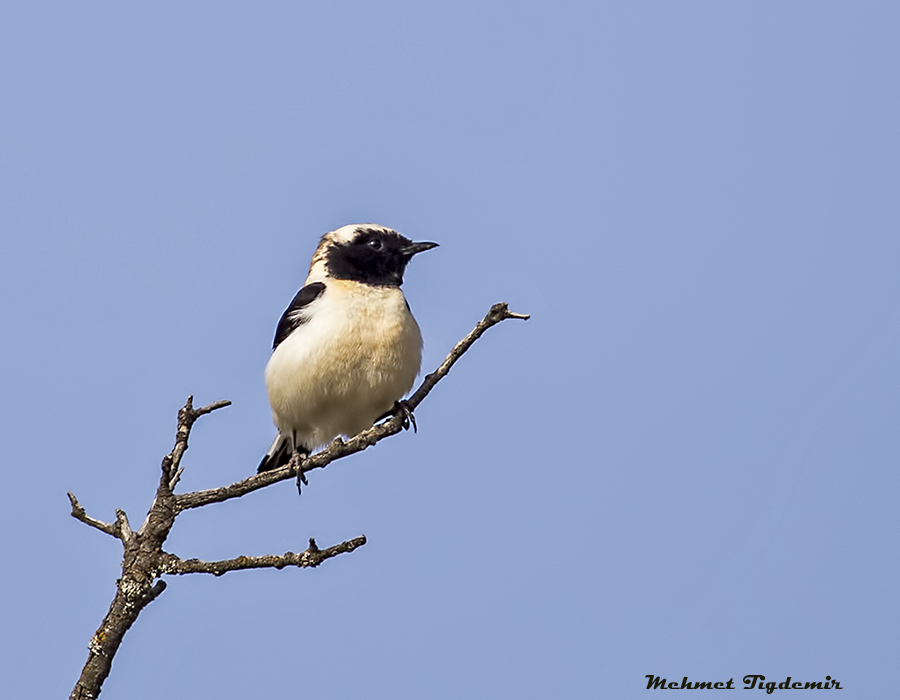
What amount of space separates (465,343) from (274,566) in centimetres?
157

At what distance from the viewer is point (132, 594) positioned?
5.61 meters

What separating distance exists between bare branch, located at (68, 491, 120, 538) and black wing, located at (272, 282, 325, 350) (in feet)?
8.70

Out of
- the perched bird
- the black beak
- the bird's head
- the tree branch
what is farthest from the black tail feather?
the tree branch

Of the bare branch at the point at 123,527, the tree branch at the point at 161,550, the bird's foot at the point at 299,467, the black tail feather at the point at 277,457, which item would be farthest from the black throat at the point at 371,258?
the bare branch at the point at 123,527

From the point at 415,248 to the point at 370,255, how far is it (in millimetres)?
363

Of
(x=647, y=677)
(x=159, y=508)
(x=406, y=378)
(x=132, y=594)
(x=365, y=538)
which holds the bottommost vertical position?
(x=647, y=677)

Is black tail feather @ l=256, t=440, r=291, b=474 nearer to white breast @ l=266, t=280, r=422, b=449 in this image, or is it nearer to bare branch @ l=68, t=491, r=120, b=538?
white breast @ l=266, t=280, r=422, b=449

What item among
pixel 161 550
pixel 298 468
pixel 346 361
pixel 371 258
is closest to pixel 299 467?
pixel 298 468

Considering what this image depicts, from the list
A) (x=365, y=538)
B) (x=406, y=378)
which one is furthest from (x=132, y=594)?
(x=406, y=378)

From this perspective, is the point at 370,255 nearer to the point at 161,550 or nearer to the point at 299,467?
the point at 299,467

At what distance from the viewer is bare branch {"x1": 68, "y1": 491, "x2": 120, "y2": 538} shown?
5966 mm

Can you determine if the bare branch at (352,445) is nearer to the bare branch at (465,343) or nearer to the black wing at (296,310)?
the bare branch at (465,343)

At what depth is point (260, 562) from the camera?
5.68m

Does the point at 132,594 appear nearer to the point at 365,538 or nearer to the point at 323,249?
the point at 365,538
